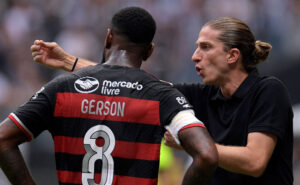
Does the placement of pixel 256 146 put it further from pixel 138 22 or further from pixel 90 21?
pixel 90 21

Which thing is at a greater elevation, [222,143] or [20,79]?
[222,143]

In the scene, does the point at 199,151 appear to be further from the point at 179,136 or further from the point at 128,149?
the point at 128,149

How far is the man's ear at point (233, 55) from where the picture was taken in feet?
14.5

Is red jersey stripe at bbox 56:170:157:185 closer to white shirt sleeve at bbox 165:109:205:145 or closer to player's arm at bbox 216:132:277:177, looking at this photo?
white shirt sleeve at bbox 165:109:205:145

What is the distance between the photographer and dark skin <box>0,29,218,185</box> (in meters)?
3.35

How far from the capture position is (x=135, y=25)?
3.66 m

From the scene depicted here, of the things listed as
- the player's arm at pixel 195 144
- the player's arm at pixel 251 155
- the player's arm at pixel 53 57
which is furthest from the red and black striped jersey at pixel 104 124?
the player's arm at pixel 53 57

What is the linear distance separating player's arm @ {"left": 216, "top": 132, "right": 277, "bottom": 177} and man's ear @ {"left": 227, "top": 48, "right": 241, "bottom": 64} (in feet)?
2.02

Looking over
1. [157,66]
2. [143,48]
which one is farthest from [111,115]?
[157,66]

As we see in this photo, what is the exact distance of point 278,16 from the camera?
10.7 metres

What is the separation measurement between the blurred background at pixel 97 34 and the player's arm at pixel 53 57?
409cm

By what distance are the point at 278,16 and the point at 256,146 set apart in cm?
699

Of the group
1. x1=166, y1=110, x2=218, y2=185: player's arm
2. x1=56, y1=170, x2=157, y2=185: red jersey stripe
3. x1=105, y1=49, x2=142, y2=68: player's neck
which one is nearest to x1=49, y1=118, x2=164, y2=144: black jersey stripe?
x1=166, y1=110, x2=218, y2=185: player's arm

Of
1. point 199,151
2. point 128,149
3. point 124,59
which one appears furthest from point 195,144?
point 124,59
